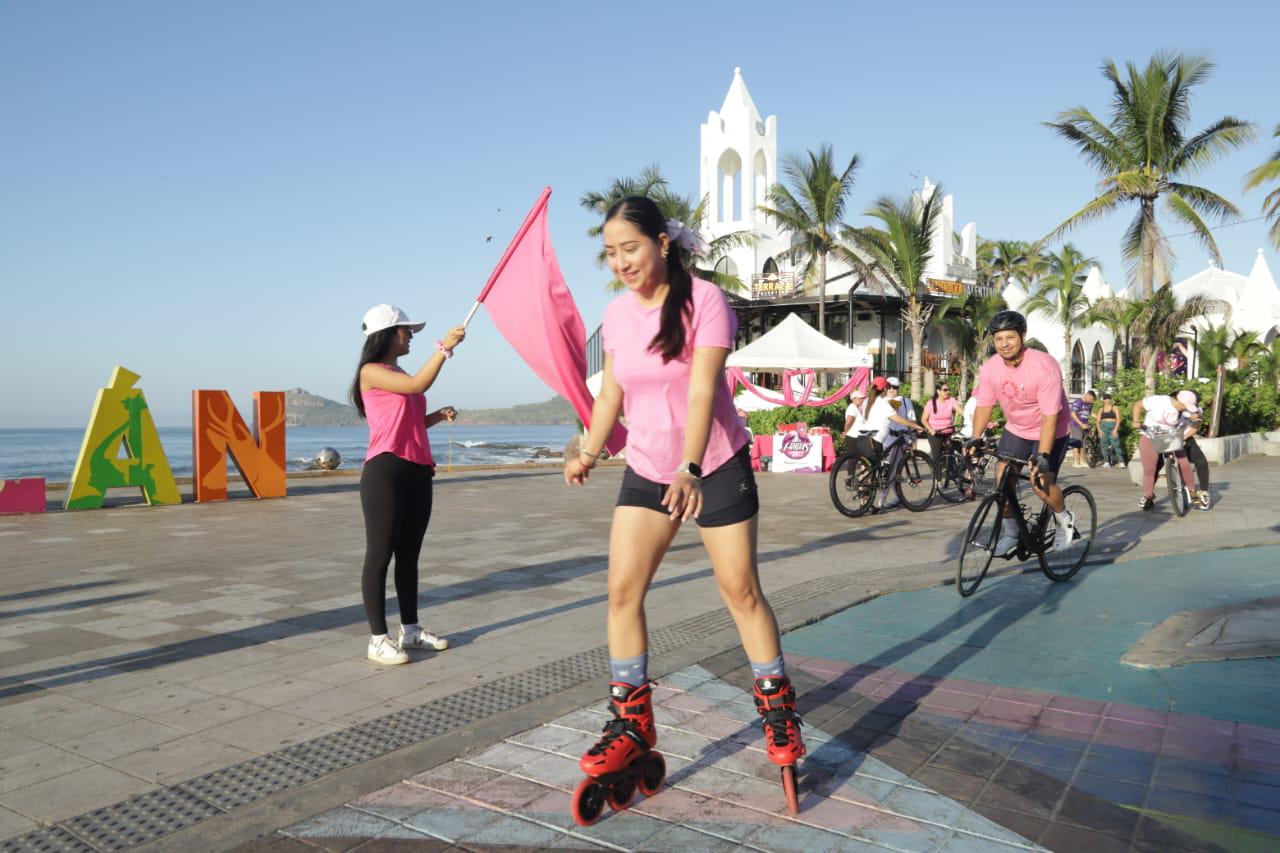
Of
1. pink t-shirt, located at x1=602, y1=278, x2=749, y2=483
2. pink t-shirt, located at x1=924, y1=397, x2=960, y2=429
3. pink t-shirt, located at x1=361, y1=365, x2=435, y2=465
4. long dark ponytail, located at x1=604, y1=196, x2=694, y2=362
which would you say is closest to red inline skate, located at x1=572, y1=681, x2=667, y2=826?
pink t-shirt, located at x1=602, y1=278, x2=749, y2=483

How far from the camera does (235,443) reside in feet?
47.3

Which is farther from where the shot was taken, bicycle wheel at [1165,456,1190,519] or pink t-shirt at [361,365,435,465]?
bicycle wheel at [1165,456,1190,519]

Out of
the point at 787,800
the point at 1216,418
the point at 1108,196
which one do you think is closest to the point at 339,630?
the point at 787,800

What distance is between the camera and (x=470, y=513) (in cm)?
1221

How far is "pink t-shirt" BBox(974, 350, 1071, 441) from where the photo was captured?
620 cm

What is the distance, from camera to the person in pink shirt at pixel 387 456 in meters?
4.72

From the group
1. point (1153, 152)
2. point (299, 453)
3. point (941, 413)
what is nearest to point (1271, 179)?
point (1153, 152)

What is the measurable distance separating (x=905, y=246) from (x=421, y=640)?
1221 inches

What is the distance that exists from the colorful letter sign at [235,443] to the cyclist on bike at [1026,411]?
37.1 feet

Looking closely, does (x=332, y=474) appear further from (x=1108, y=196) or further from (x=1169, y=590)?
(x=1108, y=196)

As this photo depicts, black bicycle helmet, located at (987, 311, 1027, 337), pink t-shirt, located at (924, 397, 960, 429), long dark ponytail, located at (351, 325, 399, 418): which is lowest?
pink t-shirt, located at (924, 397, 960, 429)

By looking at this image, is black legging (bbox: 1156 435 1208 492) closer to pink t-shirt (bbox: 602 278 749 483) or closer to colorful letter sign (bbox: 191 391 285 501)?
pink t-shirt (bbox: 602 278 749 483)

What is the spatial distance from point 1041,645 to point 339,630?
3.93m

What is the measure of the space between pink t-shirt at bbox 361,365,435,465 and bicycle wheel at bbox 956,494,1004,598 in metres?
3.63
